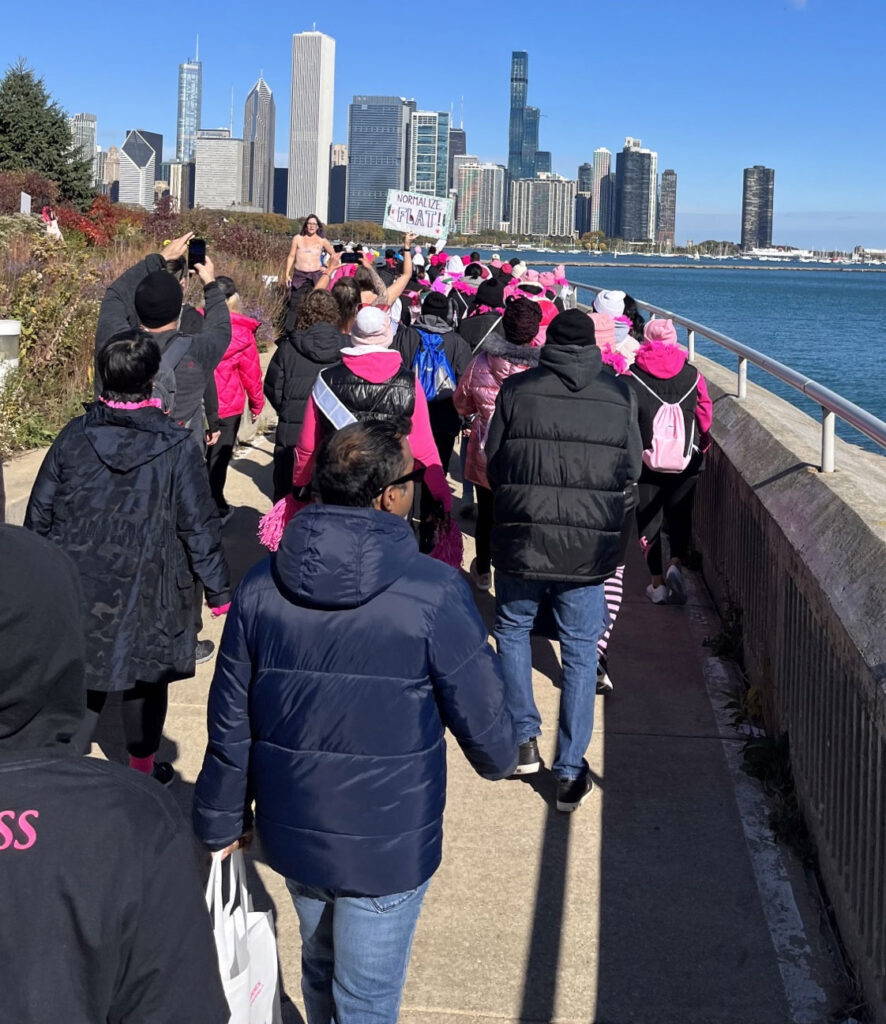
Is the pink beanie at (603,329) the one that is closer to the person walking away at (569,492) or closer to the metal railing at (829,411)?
the metal railing at (829,411)

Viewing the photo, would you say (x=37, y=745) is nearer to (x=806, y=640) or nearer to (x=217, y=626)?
(x=806, y=640)

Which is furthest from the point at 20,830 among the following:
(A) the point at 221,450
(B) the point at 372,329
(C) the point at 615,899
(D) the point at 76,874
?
(A) the point at 221,450

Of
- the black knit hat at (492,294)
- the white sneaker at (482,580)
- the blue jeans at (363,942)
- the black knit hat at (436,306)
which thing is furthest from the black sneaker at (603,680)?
the black knit hat at (492,294)

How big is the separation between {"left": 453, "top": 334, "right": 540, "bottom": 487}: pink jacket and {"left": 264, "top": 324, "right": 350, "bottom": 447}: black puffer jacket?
0.72m

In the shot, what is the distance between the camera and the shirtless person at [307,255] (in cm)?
1423

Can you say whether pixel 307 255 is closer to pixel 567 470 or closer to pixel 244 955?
pixel 567 470

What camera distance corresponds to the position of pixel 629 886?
4.57 m

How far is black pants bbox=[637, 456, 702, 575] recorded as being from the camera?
7656 millimetres

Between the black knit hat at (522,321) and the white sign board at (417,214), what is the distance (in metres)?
10.9

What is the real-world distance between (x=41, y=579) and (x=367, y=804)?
1.31m

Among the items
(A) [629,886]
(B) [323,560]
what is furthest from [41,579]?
(A) [629,886]

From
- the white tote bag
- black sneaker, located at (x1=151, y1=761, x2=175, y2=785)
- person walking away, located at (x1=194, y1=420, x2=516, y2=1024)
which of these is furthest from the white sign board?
the white tote bag

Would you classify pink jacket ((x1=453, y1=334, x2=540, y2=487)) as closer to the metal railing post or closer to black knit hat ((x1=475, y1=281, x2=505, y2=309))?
the metal railing post

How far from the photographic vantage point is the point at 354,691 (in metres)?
2.92
